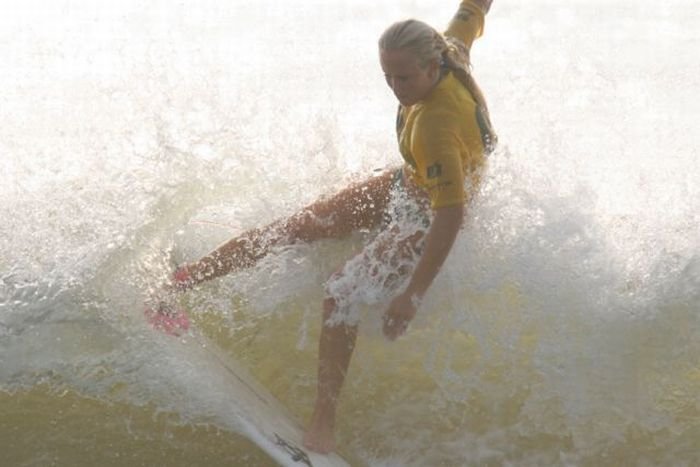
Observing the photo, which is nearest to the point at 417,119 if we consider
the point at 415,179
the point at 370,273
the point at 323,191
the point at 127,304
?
the point at 415,179

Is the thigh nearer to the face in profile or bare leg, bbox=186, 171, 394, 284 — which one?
bare leg, bbox=186, 171, 394, 284

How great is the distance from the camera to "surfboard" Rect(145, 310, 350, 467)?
11.3 feet

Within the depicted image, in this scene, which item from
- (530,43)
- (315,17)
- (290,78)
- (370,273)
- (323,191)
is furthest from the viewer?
(315,17)

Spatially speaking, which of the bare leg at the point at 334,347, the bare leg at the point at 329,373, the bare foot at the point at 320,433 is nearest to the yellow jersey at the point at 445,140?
the bare leg at the point at 334,347

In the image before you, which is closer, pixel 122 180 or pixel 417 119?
pixel 417 119

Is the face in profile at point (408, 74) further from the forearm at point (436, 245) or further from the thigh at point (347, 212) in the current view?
the thigh at point (347, 212)

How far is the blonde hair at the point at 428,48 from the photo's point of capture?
3.19 metres

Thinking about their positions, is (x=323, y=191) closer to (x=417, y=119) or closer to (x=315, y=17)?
(x=417, y=119)

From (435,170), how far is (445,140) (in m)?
0.10

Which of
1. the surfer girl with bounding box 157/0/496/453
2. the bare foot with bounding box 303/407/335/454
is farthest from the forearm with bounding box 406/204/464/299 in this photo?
the bare foot with bounding box 303/407/335/454

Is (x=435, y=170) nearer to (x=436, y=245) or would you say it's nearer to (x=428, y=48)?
(x=436, y=245)

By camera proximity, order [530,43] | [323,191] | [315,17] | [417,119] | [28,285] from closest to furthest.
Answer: [417,119] < [28,285] < [323,191] < [530,43] < [315,17]

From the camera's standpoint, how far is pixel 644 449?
3621mm

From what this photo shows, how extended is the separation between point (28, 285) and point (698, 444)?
2417 mm
